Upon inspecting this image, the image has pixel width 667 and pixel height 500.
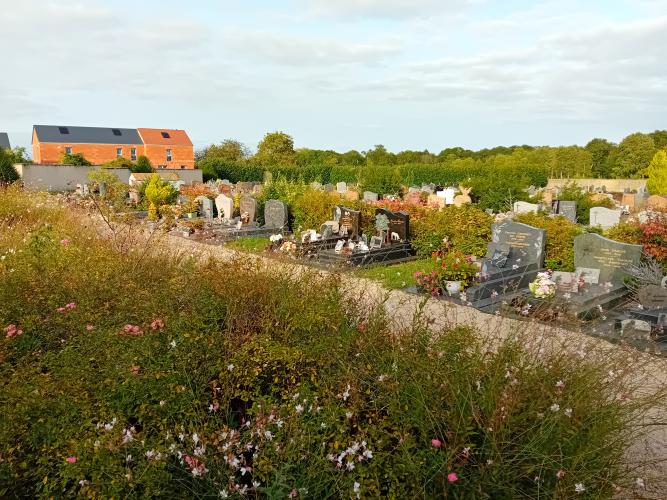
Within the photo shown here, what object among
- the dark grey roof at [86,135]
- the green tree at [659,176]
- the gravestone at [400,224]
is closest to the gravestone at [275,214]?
the gravestone at [400,224]

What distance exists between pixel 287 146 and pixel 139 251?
4936 cm

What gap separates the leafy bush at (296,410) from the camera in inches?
112

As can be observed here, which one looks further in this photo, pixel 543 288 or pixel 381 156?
pixel 381 156

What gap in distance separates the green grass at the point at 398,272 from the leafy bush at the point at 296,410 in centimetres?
598

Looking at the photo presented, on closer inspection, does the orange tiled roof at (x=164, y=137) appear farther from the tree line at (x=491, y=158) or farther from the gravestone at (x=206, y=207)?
the gravestone at (x=206, y=207)

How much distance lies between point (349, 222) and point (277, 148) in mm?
41599

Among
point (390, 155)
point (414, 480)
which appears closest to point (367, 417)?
point (414, 480)

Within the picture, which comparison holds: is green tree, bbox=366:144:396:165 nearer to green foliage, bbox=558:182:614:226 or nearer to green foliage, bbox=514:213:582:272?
green foliage, bbox=558:182:614:226

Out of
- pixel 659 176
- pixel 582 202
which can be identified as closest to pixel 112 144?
pixel 659 176

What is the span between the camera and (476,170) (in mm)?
36438

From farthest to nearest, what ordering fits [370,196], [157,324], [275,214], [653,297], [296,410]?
1. [370,196]
2. [275,214]
3. [653,297]
4. [157,324]
5. [296,410]

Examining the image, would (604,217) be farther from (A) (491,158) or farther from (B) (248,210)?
(A) (491,158)

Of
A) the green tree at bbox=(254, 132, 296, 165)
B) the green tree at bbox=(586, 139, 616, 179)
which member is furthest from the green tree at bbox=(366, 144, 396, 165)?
the green tree at bbox=(586, 139, 616, 179)

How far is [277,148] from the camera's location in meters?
→ 54.8
